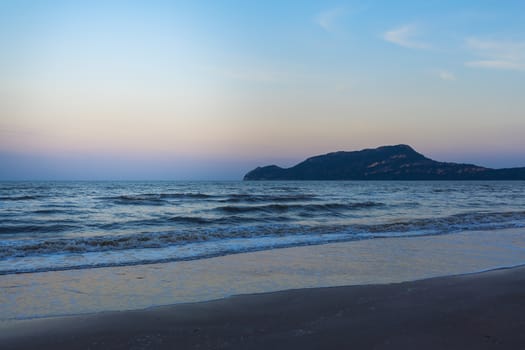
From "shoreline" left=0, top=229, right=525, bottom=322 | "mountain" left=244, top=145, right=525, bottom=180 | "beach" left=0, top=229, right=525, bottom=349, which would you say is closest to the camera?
"beach" left=0, top=229, right=525, bottom=349

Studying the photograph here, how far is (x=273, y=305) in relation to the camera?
6039mm

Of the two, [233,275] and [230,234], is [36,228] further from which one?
[233,275]

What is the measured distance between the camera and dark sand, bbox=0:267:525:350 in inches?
178

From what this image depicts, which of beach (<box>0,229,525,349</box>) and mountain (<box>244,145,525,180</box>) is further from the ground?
mountain (<box>244,145,525,180</box>)

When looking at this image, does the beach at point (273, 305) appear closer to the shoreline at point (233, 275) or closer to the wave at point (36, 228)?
the shoreline at point (233, 275)

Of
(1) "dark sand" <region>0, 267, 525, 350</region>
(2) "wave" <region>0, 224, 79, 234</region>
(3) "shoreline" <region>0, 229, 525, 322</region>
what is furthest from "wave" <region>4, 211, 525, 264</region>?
(1) "dark sand" <region>0, 267, 525, 350</region>

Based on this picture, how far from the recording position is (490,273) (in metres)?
8.42

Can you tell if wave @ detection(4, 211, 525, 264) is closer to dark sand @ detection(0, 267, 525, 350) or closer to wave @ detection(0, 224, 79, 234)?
wave @ detection(0, 224, 79, 234)

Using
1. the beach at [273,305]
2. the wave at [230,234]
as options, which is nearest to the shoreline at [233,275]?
the beach at [273,305]

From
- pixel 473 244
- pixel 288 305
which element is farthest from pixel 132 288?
pixel 473 244

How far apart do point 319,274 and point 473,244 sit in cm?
711

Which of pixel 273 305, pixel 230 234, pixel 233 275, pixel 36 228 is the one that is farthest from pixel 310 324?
pixel 36 228

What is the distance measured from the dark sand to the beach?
14mm

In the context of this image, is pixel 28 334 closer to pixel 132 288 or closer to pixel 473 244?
pixel 132 288
